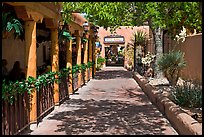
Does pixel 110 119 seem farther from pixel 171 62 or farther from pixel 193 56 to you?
pixel 193 56

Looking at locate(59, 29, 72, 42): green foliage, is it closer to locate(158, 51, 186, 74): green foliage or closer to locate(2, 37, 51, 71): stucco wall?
locate(2, 37, 51, 71): stucco wall

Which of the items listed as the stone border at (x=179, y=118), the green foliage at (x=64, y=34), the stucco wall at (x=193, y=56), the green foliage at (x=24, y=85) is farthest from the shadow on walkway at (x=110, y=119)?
the stucco wall at (x=193, y=56)

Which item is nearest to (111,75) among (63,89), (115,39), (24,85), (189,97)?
(115,39)

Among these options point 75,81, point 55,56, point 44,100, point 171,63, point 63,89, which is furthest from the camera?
point 75,81

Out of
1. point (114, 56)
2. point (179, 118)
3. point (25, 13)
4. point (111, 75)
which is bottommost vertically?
point (111, 75)

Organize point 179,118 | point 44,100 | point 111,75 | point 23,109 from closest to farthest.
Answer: point 23,109 < point 179,118 < point 44,100 < point 111,75

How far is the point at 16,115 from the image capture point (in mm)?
6957

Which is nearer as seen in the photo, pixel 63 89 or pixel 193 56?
pixel 63 89

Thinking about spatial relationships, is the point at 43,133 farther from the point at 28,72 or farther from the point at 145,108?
the point at 145,108

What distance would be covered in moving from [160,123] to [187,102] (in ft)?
4.99

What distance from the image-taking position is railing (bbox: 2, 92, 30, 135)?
6367mm

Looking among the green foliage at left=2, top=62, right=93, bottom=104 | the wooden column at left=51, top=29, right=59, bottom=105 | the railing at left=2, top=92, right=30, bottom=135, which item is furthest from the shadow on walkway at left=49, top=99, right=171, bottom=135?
the green foliage at left=2, top=62, right=93, bottom=104

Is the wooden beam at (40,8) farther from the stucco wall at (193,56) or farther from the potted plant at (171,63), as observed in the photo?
the stucco wall at (193,56)

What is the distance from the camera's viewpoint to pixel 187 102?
32.7 feet
